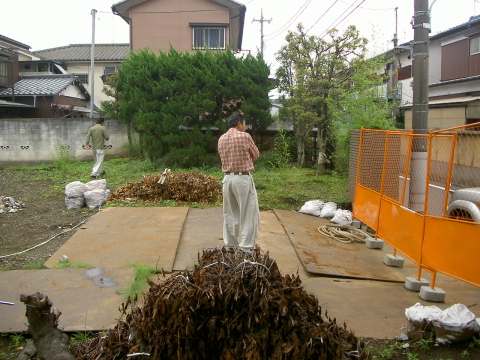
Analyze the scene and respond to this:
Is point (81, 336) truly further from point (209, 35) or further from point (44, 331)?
point (209, 35)

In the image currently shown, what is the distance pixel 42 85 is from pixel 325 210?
20035 millimetres

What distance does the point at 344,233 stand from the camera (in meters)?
7.03

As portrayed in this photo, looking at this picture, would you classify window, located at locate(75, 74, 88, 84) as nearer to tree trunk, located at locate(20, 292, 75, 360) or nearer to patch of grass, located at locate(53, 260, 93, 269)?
patch of grass, located at locate(53, 260, 93, 269)

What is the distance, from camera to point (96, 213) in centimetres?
770

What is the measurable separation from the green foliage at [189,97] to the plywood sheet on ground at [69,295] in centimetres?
870

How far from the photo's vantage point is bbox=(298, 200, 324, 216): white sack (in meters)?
8.45

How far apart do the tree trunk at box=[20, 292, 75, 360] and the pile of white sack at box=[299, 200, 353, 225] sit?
5.89 meters

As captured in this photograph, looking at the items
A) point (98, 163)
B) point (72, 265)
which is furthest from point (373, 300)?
point (98, 163)

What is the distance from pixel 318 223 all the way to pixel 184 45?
14.6 metres

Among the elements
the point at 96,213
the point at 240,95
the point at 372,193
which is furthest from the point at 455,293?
the point at 240,95

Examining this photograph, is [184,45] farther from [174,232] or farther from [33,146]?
[174,232]

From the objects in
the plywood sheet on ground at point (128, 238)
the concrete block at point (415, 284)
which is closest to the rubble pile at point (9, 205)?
the plywood sheet on ground at point (128, 238)

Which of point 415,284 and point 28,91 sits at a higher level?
point 28,91

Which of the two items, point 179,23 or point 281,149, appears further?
point 179,23
